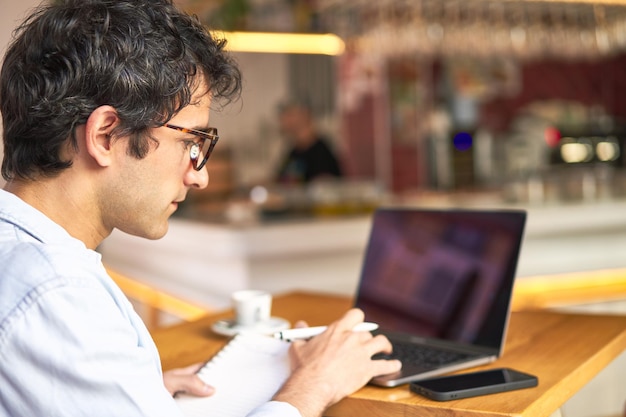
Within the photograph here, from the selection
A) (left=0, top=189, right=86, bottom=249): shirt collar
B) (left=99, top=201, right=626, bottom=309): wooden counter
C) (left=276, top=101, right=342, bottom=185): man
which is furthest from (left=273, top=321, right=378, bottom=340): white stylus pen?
(left=276, top=101, right=342, bottom=185): man

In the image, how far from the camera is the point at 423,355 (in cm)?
144

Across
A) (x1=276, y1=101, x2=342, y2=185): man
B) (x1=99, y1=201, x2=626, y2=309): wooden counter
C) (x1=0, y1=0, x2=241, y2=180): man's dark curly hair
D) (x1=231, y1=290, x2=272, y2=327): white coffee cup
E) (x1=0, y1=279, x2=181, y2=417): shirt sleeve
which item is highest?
(x1=0, y1=0, x2=241, y2=180): man's dark curly hair

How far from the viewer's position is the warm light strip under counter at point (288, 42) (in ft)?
18.0

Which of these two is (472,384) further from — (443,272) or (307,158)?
(307,158)

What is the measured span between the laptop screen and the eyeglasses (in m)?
0.62

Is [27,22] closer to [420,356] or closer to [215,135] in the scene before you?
[215,135]

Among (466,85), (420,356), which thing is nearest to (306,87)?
(466,85)

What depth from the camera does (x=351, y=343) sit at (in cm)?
131

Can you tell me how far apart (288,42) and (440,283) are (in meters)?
4.26

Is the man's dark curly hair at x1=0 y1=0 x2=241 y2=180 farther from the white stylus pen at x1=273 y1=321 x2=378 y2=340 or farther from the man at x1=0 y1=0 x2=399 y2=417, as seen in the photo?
the white stylus pen at x1=273 y1=321 x2=378 y2=340

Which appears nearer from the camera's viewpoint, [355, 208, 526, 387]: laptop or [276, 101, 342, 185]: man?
[355, 208, 526, 387]: laptop

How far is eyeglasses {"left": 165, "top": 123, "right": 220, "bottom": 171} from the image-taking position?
118cm

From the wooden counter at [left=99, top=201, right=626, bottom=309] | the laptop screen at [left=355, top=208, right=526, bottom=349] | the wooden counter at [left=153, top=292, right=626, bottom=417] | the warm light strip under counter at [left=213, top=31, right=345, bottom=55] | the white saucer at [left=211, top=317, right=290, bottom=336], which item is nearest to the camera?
the wooden counter at [left=153, top=292, right=626, bottom=417]

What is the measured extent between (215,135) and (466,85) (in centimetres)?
638
